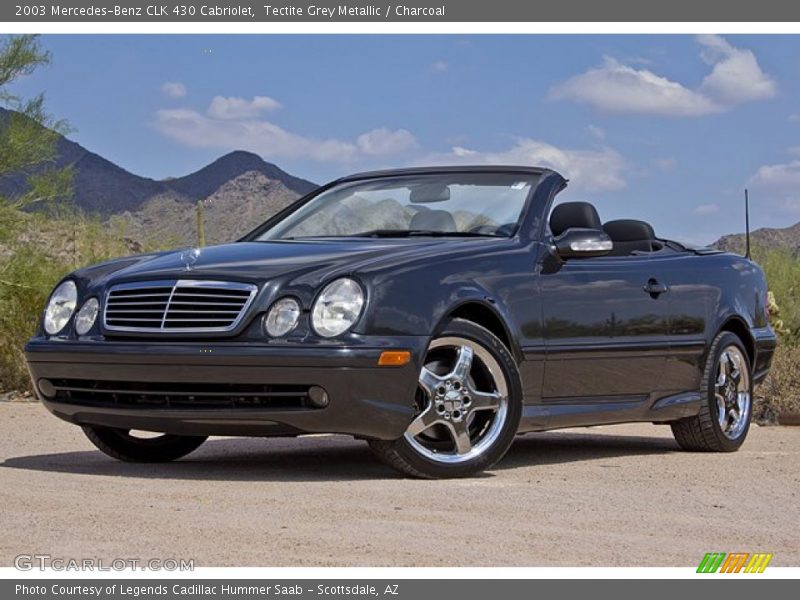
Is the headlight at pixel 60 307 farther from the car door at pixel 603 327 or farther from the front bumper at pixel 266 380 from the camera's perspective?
the car door at pixel 603 327

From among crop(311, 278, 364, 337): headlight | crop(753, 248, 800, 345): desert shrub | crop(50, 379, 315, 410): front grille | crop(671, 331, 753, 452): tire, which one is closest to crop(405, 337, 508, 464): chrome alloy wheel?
crop(311, 278, 364, 337): headlight

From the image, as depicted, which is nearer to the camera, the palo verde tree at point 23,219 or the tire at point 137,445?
the tire at point 137,445

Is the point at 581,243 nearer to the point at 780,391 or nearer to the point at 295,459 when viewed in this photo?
the point at 295,459

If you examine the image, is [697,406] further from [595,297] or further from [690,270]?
[595,297]

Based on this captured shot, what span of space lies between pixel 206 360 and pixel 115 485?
73 cm

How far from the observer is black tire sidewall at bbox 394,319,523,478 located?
775 cm

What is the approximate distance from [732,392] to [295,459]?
9.73 ft

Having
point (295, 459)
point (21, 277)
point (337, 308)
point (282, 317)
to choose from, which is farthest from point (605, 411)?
point (21, 277)

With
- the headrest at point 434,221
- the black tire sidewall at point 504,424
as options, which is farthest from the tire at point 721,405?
the black tire sidewall at point 504,424

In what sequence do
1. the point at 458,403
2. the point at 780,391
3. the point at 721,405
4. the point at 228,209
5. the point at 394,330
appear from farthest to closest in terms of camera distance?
the point at 228,209, the point at 780,391, the point at 721,405, the point at 458,403, the point at 394,330

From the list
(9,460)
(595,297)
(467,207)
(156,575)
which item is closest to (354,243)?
(467,207)

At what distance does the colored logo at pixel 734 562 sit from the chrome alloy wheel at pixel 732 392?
14.2 feet

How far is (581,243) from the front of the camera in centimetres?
864

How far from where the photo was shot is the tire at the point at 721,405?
10.1m
